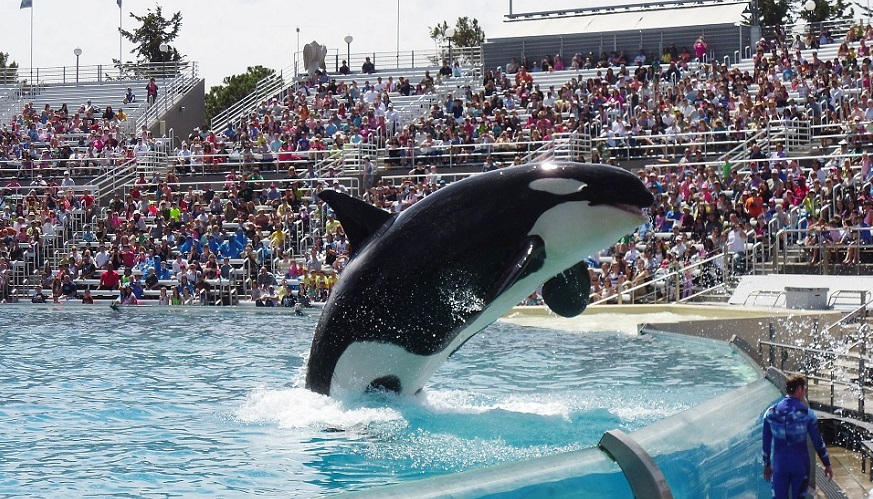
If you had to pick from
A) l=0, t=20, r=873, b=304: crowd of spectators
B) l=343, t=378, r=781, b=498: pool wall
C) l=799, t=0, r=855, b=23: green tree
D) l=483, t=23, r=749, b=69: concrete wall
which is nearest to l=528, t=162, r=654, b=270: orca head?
l=343, t=378, r=781, b=498: pool wall

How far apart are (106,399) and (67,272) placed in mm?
15256

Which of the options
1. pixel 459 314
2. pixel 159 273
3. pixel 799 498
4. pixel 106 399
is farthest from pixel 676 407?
pixel 159 273

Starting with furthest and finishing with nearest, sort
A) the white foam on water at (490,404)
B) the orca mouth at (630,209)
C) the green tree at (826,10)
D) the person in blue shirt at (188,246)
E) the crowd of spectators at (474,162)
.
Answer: the green tree at (826,10)
the person in blue shirt at (188,246)
the crowd of spectators at (474,162)
the white foam on water at (490,404)
the orca mouth at (630,209)

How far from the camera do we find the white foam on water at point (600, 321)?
50.5 ft

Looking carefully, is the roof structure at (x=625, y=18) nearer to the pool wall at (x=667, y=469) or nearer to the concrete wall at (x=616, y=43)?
the concrete wall at (x=616, y=43)

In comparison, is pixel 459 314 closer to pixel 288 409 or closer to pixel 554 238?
pixel 554 238

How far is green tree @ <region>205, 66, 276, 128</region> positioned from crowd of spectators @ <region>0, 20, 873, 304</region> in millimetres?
30815

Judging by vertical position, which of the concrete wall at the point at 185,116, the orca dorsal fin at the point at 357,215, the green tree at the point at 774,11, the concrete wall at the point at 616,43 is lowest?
the orca dorsal fin at the point at 357,215

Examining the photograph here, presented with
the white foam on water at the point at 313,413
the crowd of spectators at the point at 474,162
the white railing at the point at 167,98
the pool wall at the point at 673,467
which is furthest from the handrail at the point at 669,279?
the white railing at the point at 167,98

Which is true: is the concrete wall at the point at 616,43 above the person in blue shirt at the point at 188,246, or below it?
above

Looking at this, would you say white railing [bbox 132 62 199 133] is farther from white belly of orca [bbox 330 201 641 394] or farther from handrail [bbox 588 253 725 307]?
white belly of orca [bbox 330 201 641 394]

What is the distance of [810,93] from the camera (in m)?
24.1

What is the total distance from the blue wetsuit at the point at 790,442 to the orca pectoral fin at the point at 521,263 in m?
1.83

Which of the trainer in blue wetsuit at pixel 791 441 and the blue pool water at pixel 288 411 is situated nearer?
→ the trainer in blue wetsuit at pixel 791 441
